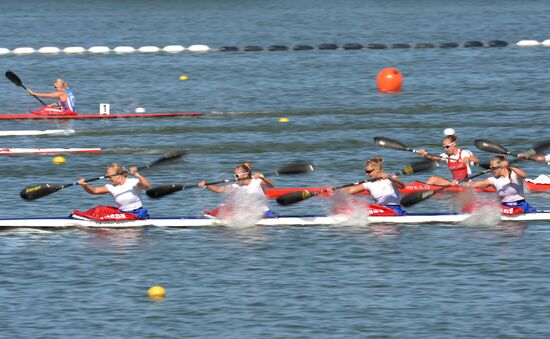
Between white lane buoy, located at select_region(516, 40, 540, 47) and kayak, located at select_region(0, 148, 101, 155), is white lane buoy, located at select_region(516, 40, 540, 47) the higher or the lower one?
the lower one

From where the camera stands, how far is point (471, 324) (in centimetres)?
2017

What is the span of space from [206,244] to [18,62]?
37.5m

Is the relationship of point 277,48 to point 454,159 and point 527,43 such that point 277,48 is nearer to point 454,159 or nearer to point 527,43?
point 527,43

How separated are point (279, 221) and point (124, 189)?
3.28 m

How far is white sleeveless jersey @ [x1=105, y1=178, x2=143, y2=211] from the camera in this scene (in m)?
26.4

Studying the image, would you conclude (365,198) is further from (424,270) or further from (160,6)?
(160,6)

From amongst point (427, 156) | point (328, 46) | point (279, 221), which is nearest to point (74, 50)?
point (328, 46)

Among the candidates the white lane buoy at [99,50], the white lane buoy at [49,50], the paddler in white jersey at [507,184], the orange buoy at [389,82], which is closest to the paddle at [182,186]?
the paddler in white jersey at [507,184]

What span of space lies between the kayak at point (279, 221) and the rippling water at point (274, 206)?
0.22 meters

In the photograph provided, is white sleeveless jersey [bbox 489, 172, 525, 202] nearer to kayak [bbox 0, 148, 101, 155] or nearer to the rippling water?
the rippling water

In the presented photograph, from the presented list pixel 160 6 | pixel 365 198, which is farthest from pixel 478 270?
pixel 160 6

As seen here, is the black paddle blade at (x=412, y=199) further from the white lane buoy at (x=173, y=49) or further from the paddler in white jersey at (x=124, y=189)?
the white lane buoy at (x=173, y=49)

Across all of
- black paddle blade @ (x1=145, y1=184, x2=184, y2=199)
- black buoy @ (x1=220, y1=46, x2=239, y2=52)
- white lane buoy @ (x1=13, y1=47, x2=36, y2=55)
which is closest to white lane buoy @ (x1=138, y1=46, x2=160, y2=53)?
black buoy @ (x1=220, y1=46, x2=239, y2=52)

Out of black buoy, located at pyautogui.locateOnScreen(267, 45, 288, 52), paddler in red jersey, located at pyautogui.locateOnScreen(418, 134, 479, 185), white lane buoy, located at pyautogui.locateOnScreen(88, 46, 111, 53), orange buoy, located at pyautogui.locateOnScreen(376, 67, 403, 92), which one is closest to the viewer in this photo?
paddler in red jersey, located at pyautogui.locateOnScreen(418, 134, 479, 185)
